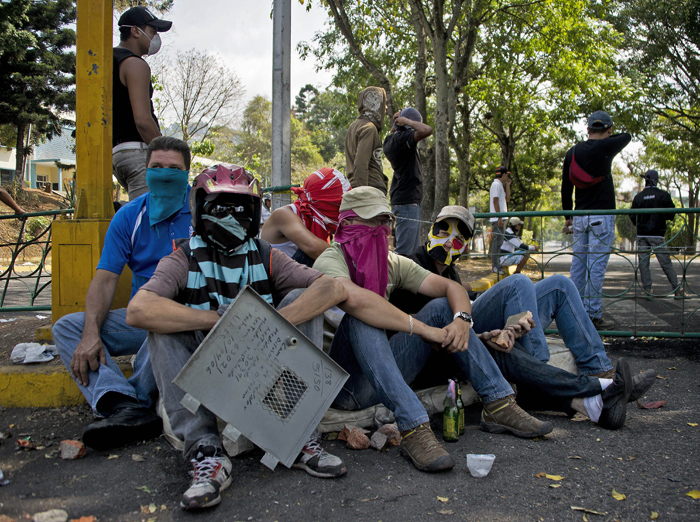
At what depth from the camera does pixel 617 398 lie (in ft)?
9.82

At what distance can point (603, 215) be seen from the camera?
5551 mm

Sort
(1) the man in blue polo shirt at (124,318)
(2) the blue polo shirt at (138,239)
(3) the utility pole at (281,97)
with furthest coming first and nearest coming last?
(3) the utility pole at (281,97) → (2) the blue polo shirt at (138,239) → (1) the man in blue polo shirt at (124,318)

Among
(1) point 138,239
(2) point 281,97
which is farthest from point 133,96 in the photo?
(2) point 281,97

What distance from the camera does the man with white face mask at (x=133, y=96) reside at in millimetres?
3957

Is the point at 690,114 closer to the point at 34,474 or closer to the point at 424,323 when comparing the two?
the point at 424,323

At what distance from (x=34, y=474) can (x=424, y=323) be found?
6.97 ft

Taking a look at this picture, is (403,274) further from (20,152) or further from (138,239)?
(20,152)

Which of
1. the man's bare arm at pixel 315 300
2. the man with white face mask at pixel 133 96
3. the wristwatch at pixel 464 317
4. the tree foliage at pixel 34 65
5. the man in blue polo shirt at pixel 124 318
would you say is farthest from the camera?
the tree foliage at pixel 34 65

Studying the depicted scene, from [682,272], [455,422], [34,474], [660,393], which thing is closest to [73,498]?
[34,474]

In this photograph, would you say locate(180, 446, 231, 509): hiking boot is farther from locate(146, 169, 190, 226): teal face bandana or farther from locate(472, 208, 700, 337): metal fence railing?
locate(472, 208, 700, 337): metal fence railing

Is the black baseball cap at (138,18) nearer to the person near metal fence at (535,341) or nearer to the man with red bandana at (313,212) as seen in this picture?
the man with red bandana at (313,212)

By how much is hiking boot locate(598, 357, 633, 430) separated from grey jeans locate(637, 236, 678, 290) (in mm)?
3186

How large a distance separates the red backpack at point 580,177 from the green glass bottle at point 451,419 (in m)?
3.94

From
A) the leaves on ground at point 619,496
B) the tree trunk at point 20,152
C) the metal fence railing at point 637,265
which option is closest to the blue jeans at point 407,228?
the metal fence railing at point 637,265
